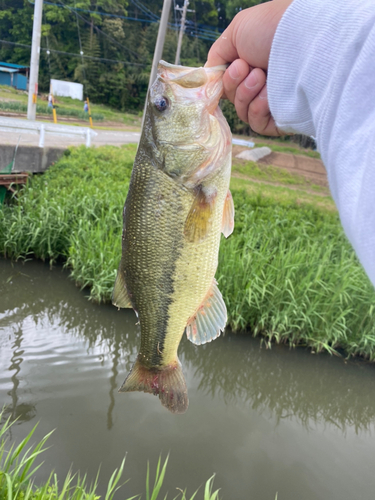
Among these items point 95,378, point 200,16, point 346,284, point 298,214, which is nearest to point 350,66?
point 95,378

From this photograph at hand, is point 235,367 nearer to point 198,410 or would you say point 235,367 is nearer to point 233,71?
point 198,410

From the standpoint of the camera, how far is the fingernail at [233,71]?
4.91 feet

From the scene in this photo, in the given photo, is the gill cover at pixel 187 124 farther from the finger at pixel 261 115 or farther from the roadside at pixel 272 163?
the roadside at pixel 272 163

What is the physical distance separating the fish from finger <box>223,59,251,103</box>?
10 centimetres

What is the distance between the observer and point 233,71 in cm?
150

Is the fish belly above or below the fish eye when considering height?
below

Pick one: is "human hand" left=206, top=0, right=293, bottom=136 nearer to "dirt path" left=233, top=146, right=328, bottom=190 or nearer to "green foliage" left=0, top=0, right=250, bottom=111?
"dirt path" left=233, top=146, right=328, bottom=190

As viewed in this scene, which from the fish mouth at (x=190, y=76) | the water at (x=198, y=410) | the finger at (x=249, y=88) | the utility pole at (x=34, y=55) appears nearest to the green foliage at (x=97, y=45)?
the utility pole at (x=34, y=55)

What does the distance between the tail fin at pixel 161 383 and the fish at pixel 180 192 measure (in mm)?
71

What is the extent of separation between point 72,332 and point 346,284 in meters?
4.01

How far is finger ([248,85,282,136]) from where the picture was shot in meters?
1.56

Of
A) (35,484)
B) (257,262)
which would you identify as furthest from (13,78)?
(35,484)

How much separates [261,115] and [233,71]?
226 mm

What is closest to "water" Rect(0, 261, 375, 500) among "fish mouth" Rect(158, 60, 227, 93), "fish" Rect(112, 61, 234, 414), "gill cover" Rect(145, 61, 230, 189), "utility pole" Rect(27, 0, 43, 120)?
"fish" Rect(112, 61, 234, 414)
